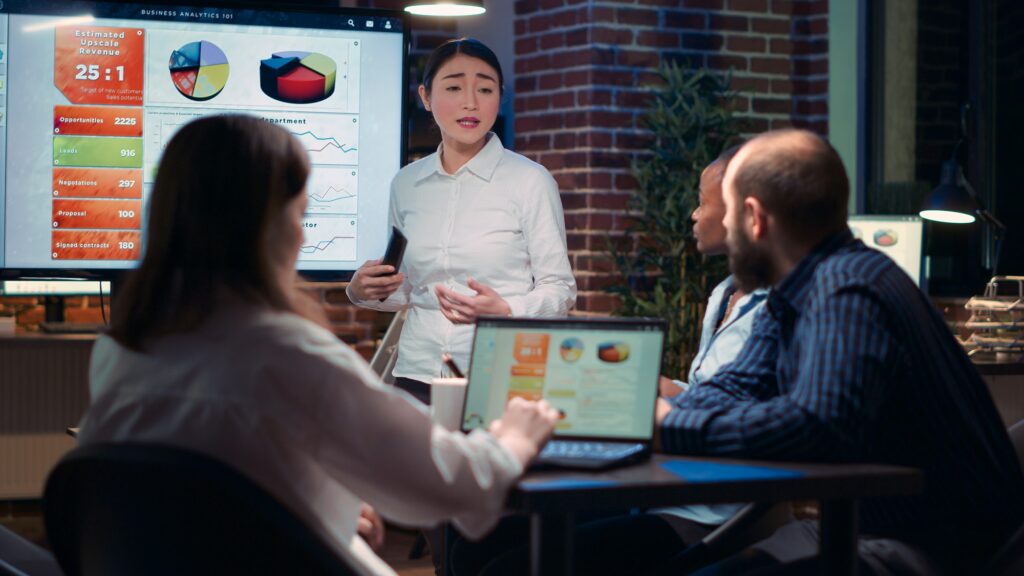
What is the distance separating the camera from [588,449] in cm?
175

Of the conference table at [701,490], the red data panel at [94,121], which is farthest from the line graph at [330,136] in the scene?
the conference table at [701,490]

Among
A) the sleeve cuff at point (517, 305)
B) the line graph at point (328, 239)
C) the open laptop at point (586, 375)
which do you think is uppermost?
the line graph at point (328, 239)

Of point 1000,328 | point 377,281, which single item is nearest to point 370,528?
point 377,281

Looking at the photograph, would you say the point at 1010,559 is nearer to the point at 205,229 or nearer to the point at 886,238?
the point at 205,229

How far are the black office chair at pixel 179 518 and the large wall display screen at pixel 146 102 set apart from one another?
1.70m

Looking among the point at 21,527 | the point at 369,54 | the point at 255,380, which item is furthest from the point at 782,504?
the point at 21,527

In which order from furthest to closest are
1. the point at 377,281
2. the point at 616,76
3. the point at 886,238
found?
the point at 616,76, the point at 886,238, the point at 377,281

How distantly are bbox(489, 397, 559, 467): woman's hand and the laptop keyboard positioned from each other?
0.29 feet

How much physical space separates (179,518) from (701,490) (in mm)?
655

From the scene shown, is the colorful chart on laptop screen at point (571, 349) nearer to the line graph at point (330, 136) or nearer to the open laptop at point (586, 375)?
the open laptop at point (586, 375)

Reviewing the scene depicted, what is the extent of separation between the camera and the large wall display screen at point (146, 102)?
2.94m

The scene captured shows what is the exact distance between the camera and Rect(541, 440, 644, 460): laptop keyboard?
Result: 1704mm

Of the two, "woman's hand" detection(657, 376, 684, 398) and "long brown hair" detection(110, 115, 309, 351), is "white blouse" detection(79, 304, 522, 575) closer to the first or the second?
"long brown hair" detection(110, 115, 309, 351)

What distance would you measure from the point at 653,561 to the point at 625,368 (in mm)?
632
